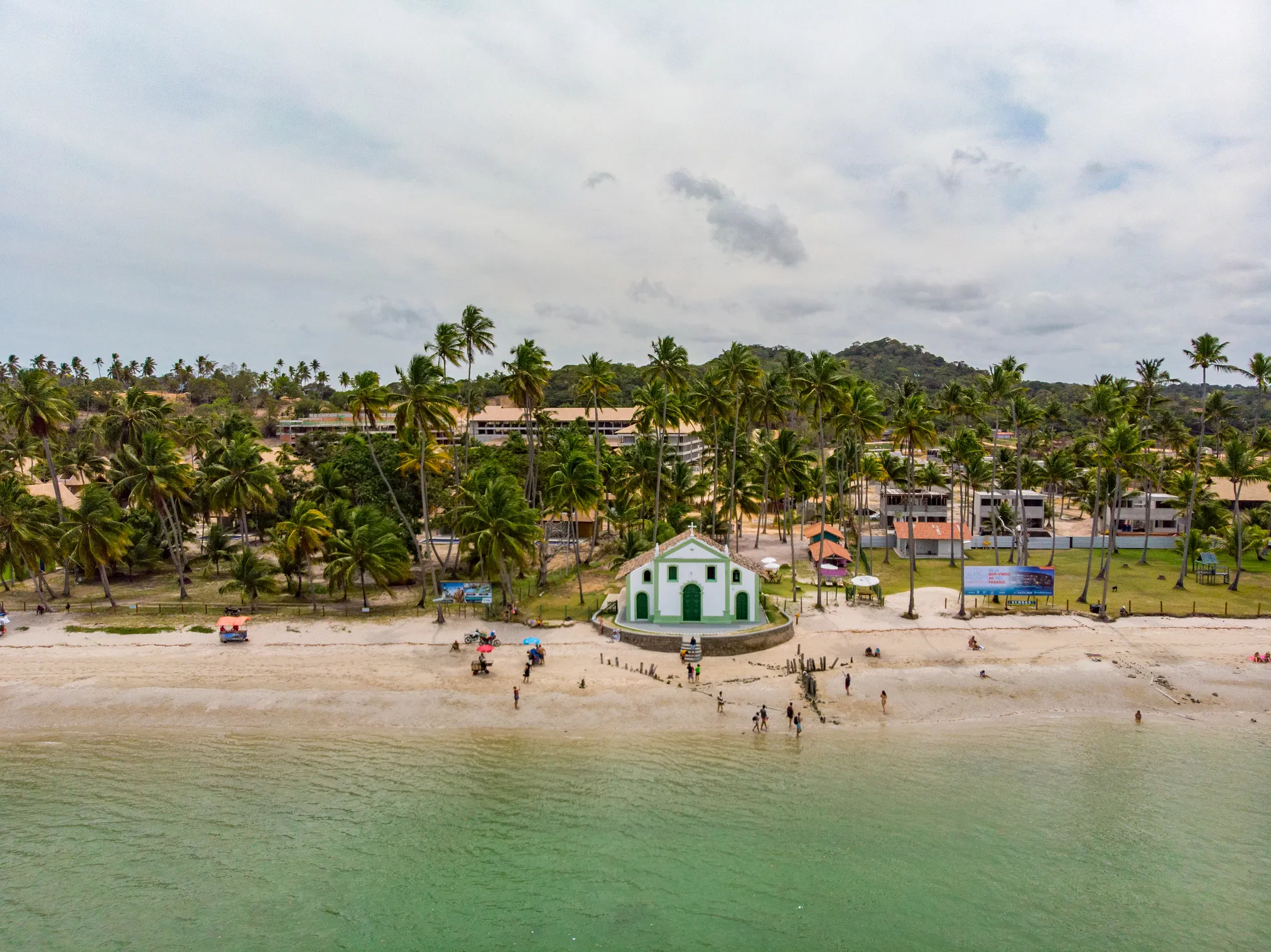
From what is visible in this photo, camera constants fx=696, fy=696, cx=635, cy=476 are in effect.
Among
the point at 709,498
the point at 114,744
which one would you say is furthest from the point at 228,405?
the point at 114,744

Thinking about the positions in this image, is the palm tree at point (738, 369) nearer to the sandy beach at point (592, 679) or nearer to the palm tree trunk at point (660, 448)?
the palm tree trunk at point (660, 448)

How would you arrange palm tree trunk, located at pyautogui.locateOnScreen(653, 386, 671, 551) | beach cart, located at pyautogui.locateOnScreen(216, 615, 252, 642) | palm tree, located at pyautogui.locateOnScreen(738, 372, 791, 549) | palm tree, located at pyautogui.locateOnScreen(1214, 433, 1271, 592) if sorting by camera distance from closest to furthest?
beach cart, located at pyautogui.locateOnScreen(216, 615, 252, 642), palm tree trunk, located at pyautogui.locateOnScreen(653, 386, 671, 551), palm tree, located at pyautogui.locateOnScreen(738, 372, 791, 549), palm tree, located at pyautogui.locateOnScreen(1214, 433, 1271, 592)

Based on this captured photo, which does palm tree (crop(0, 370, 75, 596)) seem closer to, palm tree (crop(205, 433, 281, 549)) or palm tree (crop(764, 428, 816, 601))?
palm tree (crop(205, 433, 281, 549))

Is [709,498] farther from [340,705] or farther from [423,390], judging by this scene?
[340,705]

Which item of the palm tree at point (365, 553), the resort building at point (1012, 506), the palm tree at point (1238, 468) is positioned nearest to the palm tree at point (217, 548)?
the palm tree at point (365, 553)

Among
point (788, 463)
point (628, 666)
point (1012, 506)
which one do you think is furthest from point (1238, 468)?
point (628, 666)

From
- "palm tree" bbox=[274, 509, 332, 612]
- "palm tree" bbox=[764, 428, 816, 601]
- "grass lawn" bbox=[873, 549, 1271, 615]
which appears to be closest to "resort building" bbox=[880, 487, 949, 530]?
"grass lawn" bbox=[873, 549, 1271, 615]

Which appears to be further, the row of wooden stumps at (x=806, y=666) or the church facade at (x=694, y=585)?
the church facade at (x=694, y=585)
